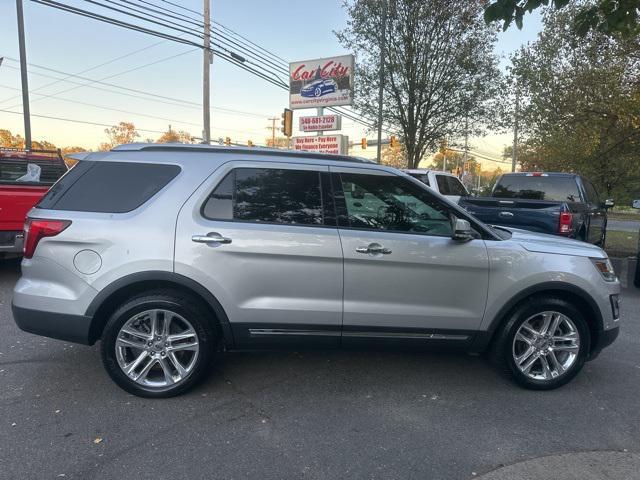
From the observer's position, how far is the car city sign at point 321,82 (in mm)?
17031

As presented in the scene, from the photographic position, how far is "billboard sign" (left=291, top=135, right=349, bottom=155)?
1784cm

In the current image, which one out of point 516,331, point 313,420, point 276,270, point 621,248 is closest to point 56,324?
point 276,270

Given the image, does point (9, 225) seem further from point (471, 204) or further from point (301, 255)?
point (471, 204)

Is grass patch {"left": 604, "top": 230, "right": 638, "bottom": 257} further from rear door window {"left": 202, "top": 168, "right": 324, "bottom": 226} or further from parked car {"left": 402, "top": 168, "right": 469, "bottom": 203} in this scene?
rear door window {"left": 202, "top": 168, "right": 324, "bottom": 226}

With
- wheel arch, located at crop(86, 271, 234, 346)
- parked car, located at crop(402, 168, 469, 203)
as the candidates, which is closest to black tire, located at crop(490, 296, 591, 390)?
wheel arch, located at crop(86, 271, 234, 346)

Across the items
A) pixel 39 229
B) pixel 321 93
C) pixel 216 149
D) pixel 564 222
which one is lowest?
pixel 564 222

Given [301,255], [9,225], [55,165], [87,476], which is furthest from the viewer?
[55,165]

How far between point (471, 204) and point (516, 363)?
4.44 m

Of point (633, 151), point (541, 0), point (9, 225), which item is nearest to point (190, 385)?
point (9, 225)

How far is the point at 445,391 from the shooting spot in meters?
3.73

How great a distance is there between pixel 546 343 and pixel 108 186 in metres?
3.64

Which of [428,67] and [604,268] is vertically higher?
[428,67]

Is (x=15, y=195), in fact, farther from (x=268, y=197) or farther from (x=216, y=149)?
(x=268, y=197)

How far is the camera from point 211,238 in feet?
11.0
